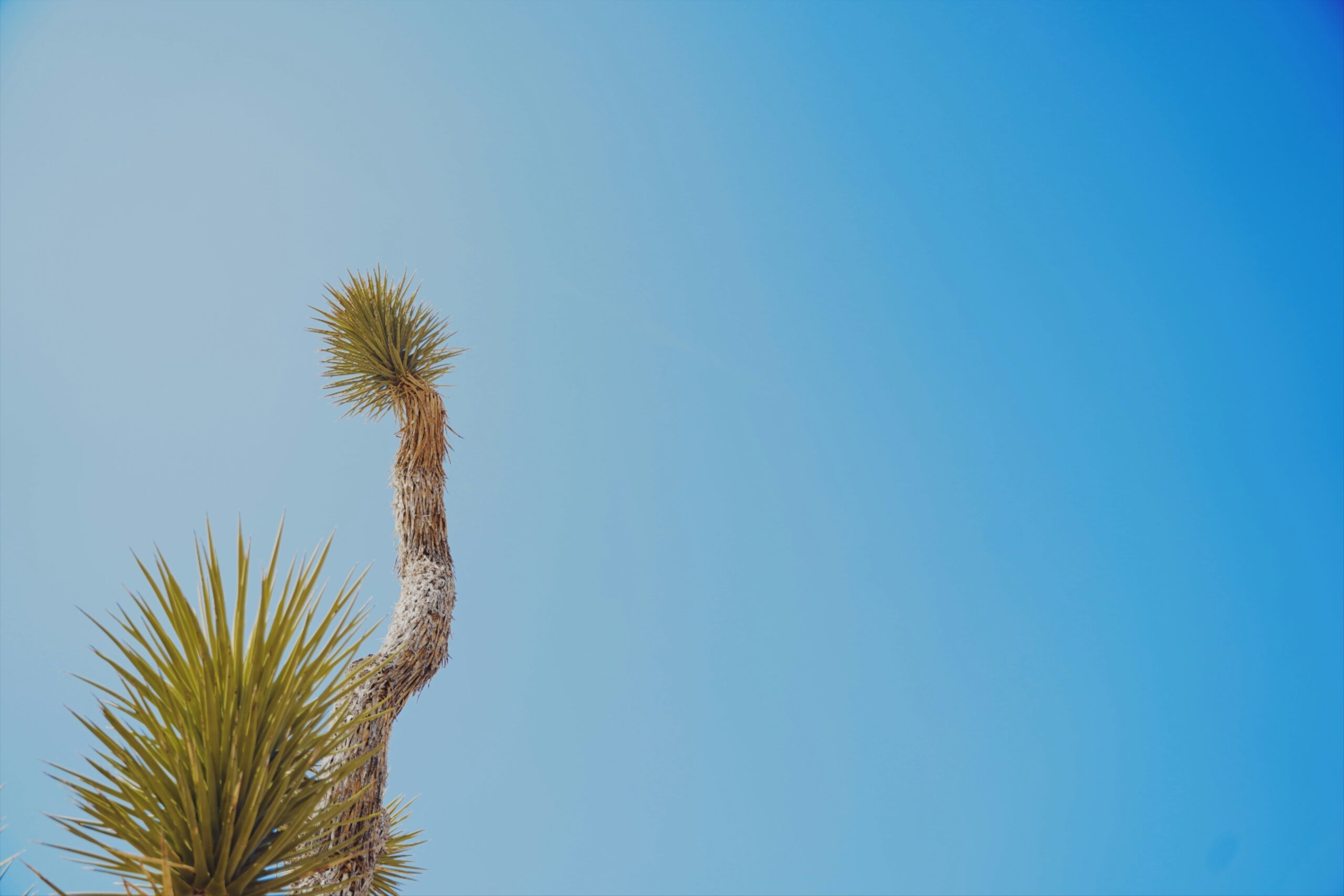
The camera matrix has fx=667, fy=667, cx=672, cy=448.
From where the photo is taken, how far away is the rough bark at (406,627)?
100 inches

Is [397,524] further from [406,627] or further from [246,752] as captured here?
[246,752]

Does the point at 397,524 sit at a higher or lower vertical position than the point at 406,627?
higher

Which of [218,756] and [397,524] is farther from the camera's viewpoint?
[397,524]

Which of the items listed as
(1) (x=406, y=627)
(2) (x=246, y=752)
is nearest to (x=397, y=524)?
(1) (x=406, y=627)

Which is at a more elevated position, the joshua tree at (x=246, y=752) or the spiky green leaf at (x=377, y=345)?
the spiky green leaf at (x=377, y=345)

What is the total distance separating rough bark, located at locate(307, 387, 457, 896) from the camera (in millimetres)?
2551

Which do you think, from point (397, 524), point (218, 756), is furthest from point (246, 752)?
point (397, 524)

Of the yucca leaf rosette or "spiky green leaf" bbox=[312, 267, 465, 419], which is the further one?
"spiky green leaf" bbox=[312, 267, 465, 419]

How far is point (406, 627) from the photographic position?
3.01 m

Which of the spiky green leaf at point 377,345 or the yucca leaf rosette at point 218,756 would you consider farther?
the spiky green leaf at point 377,345

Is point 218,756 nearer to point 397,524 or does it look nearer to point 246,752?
point 246,752

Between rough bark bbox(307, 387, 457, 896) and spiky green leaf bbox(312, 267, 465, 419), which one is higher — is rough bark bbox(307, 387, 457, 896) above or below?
below

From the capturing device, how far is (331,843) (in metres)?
2.42

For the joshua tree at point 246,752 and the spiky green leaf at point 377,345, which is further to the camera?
the spiky green leaf at point 377,345
